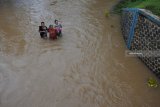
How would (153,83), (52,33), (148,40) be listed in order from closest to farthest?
1. (153,83)
2. (148,40)
3. (52,33)

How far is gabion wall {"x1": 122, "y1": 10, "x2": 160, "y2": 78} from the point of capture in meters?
8.34

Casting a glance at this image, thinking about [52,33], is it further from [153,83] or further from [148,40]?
[153,83]

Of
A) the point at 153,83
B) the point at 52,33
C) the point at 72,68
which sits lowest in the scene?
the point at 153,83

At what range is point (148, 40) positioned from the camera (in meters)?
8.91

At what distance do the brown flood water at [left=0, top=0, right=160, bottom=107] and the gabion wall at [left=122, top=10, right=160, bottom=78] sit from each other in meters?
0.38

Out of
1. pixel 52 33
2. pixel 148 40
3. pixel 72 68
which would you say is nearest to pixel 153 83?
pixel 148 40

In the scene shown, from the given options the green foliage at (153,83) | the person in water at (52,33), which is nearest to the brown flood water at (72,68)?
the green foliage at (153,83)

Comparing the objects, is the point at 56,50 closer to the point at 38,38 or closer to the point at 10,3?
the point at 38,38

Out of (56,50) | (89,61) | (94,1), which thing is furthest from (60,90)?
(94,1)

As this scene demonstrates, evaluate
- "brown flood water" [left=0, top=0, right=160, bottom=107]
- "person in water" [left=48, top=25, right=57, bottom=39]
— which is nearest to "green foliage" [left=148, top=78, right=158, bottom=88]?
"brown flood water" [left=0, top=0, right=160, bottom=107]

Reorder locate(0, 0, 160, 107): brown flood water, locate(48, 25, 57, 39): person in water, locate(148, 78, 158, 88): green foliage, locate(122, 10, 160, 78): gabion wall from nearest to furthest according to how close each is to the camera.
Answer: locate(0, 0, 160, 107): brown flood water
locate(148, 78, 158, 88): green foliage
locate(122, 10, 160, 78): gabion wall
locate(48, 25, 57, 39): person in water

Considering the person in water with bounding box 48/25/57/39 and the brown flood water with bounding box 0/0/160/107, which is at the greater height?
the person in water with bounding box 48/25/57/39

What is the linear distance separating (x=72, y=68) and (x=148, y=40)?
3285mm

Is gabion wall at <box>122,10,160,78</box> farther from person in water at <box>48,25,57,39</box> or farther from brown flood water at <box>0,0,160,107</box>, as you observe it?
person in water at <box>48,25,57,39</box>
